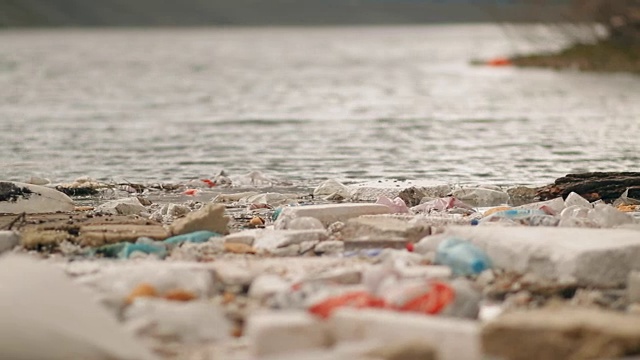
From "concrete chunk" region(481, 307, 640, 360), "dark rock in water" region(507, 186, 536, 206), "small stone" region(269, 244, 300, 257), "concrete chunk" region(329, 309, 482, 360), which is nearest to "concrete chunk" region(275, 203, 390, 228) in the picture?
"small stone" region(269, 244, 300, 257)

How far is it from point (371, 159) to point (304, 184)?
158 inches

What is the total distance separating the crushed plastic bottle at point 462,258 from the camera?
26.6ft

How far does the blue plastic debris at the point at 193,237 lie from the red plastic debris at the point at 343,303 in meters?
2.76

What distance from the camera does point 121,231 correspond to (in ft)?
31.9

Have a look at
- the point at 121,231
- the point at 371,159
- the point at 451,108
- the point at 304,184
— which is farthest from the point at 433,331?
the point at 451,108

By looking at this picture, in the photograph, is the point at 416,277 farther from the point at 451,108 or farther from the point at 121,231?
the point at 451,108

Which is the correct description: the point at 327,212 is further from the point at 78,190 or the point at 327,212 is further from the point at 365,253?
the point at 78,190

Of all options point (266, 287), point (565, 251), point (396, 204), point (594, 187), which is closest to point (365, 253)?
point (565, 251)

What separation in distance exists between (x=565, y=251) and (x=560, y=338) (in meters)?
1.91

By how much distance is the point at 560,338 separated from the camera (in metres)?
6.11

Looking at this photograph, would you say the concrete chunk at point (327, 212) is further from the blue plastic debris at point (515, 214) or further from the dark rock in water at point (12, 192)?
the dark rock in water at point (12, 192)

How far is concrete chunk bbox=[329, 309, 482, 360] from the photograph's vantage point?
621 centimetres

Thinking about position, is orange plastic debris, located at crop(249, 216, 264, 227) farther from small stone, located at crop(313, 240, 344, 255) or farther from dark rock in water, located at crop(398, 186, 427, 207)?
small stone, located at crop(313, 240, 344, 255)

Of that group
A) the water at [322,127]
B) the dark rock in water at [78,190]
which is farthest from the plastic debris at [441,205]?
the dark rock in water at [78,190]
